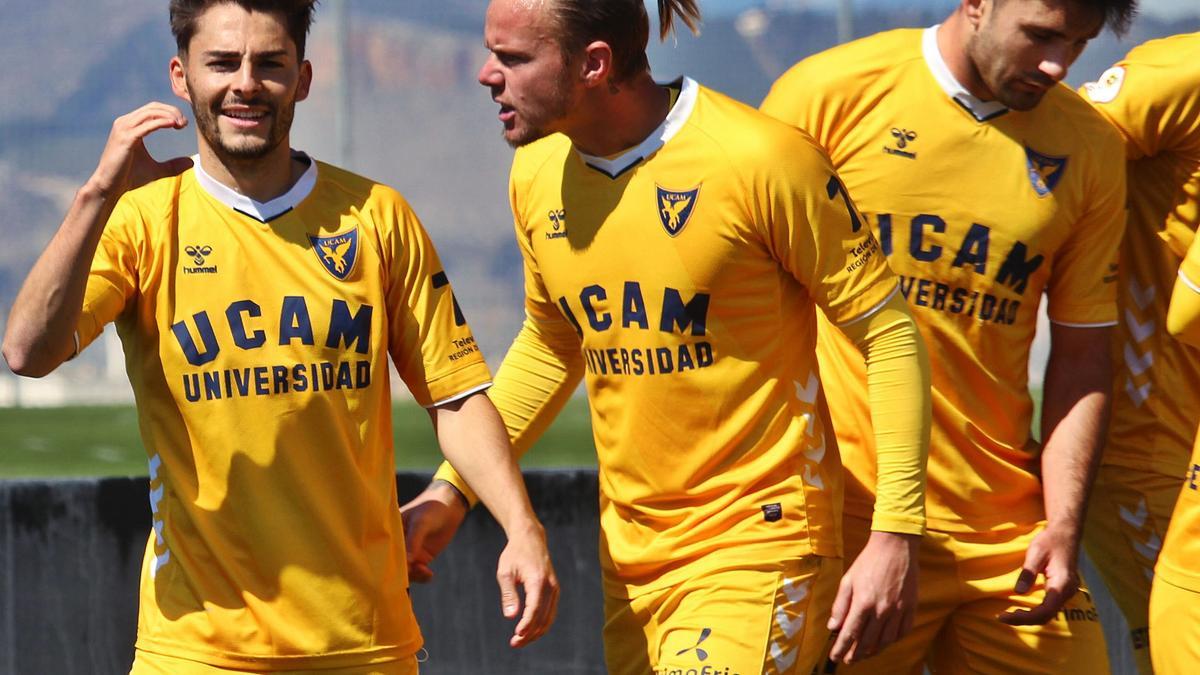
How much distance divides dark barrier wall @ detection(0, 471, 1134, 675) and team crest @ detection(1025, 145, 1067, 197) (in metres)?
2.43

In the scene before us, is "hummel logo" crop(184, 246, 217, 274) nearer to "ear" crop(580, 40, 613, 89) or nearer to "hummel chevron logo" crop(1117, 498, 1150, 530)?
"ear" crop(580, 40, 613, 89)

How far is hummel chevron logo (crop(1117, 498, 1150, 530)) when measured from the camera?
4.46 meters

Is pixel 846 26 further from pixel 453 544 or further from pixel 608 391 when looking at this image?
pixel 608 391

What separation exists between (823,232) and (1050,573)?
97cm

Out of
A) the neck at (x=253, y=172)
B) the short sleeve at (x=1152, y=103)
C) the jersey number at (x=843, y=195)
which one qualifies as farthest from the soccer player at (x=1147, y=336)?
the neck at (x=253, y=172)

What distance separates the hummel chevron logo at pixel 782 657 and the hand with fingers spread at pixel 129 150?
158 cm

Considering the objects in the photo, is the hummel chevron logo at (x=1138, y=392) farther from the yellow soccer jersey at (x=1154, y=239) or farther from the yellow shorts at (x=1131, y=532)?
the yellow shorts at (x=1131, y=532)

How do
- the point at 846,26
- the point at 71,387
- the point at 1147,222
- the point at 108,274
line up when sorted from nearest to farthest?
the point at 108,274 → the point at 1147,222 → the point at 846,26 → the point at 71,387

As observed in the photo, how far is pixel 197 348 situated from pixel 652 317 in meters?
0.95

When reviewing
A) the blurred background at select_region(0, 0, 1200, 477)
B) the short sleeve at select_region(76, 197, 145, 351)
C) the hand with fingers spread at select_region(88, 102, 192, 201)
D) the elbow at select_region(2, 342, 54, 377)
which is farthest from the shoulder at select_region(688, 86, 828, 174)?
the blurred background at select_region(0, 0, 1200, 477)

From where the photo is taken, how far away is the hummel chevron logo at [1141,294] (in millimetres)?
4406

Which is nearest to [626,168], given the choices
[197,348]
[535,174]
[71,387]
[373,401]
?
[535,174]

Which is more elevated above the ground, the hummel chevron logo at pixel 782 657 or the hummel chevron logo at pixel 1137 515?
the hummel chevron logo at pixel 1137 515

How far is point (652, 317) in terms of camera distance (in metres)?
3.70
